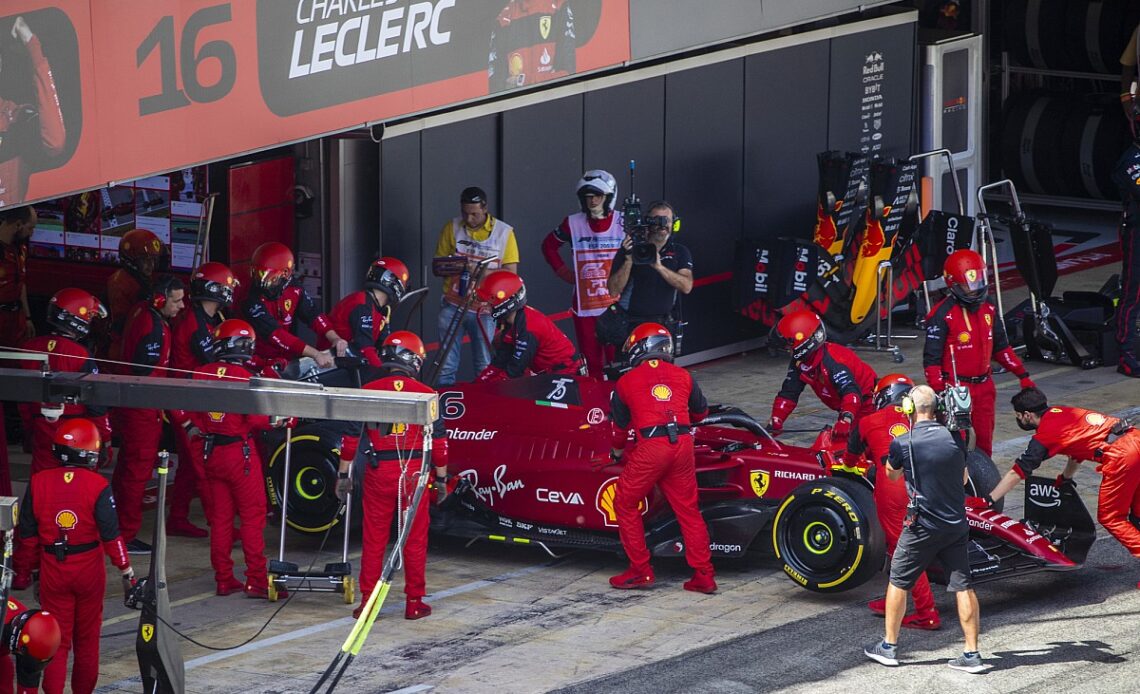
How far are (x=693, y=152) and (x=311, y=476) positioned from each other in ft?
22.8

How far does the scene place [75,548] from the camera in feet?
29.1

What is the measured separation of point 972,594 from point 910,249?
8936 mm

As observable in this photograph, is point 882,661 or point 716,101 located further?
point 716,101

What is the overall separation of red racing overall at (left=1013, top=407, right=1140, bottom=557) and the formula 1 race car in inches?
7.3

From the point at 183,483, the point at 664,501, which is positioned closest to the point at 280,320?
the point at 183,483

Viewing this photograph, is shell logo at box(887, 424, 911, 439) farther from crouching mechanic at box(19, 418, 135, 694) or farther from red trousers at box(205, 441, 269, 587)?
crouching mechanic at box(19, 418, 135, 694)

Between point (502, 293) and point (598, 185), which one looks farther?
point (598, 185)

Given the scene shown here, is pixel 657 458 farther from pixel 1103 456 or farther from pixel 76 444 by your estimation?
pixel 76 444

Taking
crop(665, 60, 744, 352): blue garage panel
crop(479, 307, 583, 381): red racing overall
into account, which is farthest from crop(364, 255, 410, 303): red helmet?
crop(665, 60, 744, 352): blue garage panel

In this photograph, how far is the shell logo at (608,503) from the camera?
11.0 m

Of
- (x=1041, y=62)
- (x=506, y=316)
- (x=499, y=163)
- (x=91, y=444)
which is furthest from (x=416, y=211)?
(x=1041, y=62)

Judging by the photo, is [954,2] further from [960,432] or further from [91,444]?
[91,444]

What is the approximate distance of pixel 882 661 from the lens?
9344mm

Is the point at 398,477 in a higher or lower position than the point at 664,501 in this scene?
higher
